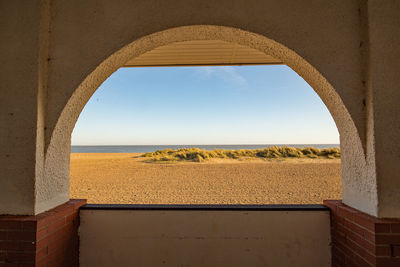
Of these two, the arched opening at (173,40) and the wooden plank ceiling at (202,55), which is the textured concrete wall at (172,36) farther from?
the wooden plank ceiling at (202,55)

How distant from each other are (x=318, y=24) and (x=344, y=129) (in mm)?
893

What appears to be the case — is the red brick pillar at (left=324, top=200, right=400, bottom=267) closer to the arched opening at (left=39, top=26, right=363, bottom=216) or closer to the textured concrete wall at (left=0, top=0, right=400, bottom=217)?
the textured concrete wall at (left=0, top=0, right=400, bottom=217)

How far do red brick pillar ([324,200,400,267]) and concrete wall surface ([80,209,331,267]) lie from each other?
11cm

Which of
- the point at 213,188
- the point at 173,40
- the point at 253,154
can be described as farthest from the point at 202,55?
the point at 253,154

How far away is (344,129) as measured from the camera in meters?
1.74

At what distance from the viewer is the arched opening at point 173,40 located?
1.67m

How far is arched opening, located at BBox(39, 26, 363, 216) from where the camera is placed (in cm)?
167

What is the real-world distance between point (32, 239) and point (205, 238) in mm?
1333

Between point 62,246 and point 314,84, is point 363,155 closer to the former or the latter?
point 314,84

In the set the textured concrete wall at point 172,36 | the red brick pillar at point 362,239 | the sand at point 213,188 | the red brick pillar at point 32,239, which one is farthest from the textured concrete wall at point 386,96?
the sand at point 213,188

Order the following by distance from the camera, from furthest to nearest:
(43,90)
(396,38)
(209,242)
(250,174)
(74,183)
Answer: (250,174)
(74,183)
(209,242)
(43,90)
(396,38)

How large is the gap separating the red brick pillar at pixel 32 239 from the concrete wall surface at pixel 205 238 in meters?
0.31

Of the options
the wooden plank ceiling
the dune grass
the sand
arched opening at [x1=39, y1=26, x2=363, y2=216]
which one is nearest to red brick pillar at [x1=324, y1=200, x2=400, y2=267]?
arched opening at [x1=39, y1=26, x2=363, y2=216]

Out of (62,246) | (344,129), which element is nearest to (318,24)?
(344,129)
